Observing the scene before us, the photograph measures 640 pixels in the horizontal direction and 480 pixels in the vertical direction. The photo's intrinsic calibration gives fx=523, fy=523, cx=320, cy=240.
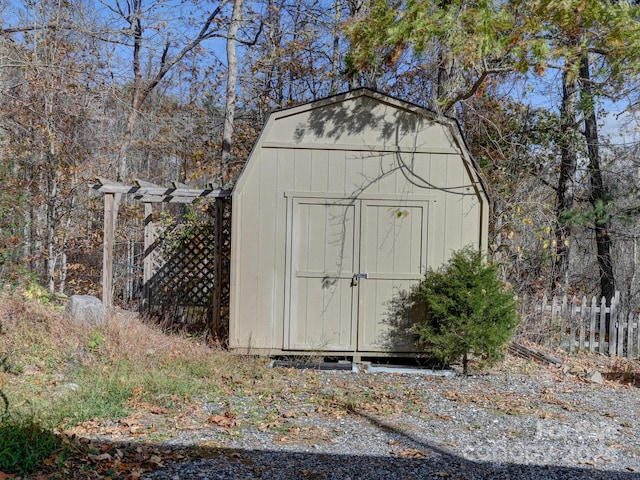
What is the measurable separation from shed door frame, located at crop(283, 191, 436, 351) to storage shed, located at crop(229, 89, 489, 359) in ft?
0.04

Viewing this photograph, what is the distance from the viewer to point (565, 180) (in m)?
10.2

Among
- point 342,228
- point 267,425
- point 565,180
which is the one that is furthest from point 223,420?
point 565,180

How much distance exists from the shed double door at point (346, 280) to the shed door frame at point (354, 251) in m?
0.01

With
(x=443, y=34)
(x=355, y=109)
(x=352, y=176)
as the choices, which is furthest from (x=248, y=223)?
(x=443, y=34)

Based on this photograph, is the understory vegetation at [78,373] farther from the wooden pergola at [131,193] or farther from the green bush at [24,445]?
the wooden pergola at [131,193]

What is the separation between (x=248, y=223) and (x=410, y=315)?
7.77 feet

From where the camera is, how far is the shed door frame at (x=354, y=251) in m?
6.64

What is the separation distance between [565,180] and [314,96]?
6.32 m

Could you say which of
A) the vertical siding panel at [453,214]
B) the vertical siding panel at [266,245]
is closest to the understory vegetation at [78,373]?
the vertical siding panel at [266,245]

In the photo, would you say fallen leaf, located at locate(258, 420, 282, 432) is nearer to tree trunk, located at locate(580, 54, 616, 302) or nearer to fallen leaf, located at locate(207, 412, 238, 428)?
fallen leaf, located at locate(207, 412, 238, 428)

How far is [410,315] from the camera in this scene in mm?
6648

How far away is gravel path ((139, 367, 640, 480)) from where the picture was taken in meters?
3.45

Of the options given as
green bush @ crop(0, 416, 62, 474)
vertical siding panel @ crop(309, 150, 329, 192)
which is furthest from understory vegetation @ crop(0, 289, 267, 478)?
vertical siding panel @ crop(309, 150, 329, 192)

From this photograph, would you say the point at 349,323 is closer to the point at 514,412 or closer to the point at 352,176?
the point at 352,176
